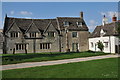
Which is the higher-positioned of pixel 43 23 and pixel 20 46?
pixel 43 23

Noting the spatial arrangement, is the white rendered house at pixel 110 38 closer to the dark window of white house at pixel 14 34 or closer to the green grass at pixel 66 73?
the dark window of white house at pixel 14 34

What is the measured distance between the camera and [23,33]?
40.1m

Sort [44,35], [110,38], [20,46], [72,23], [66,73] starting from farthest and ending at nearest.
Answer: [72,23], [44,35], [20,46], [110,38], [66,73]

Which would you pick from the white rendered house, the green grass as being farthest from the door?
the green grass

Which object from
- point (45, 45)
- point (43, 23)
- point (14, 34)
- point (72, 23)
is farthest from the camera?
point (72, 23)

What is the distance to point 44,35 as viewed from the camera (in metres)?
40.8

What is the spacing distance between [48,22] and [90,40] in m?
12.7

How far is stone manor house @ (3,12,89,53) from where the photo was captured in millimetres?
39438

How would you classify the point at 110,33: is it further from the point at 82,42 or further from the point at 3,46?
the point at 3,46

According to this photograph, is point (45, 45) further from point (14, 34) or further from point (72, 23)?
point (72, 23)

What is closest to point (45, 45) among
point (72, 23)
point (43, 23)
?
point (43, 23)

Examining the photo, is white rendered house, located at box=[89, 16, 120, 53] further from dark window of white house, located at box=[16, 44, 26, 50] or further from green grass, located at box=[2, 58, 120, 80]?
green grass, located at box=[2, 58, 120, 80]

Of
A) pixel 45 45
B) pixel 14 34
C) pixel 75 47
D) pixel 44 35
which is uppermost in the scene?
pixel 14 34

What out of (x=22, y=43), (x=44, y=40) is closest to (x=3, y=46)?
(x=22, y=43)
